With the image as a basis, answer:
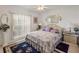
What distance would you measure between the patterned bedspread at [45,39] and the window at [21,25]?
0.13 meters

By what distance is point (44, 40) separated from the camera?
68.2 inches

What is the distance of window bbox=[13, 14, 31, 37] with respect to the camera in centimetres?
176

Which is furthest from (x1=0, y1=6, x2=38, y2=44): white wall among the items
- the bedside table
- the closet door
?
the bedside table

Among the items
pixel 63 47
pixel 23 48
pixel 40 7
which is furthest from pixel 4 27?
pixel 63 47

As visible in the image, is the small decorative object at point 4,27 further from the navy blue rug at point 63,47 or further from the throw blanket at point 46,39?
the navy blue rug at point 63,47

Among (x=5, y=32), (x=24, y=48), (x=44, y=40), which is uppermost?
(x=5, y=32)

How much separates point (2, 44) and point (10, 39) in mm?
170

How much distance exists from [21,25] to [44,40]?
531 mm

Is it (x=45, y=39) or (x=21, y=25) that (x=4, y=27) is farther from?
(x=45, y=39)

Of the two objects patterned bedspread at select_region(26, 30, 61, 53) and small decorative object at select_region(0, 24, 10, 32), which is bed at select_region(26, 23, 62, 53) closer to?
patterned bedspread at select_region(26, 30, 61, 53)

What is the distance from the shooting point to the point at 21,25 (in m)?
1.80

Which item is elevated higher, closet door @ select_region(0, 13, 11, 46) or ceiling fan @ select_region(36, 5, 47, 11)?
ceiling fan @ select_region(36, 5, 47, 11)

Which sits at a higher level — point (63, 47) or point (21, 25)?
point (21, 25)

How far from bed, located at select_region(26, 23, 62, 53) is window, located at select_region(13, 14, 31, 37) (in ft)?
0.41
